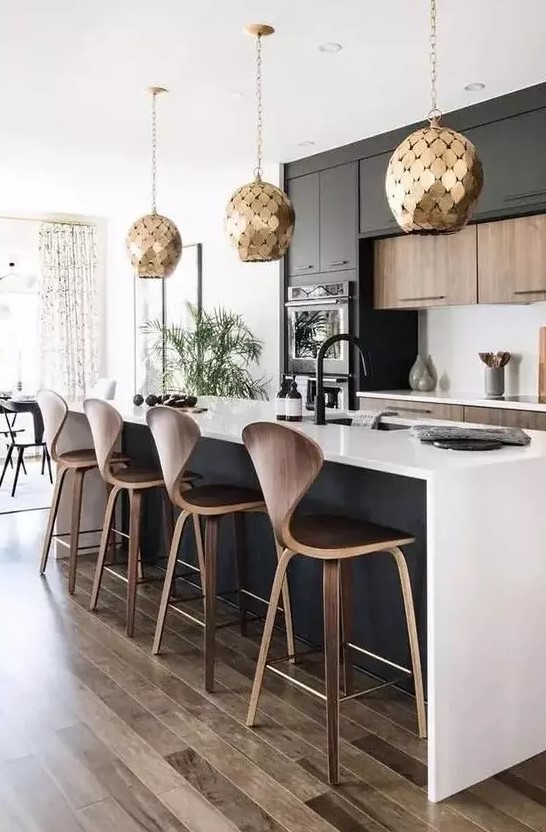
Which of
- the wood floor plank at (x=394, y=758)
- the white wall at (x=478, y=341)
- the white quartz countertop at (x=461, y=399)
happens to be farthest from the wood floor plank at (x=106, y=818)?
the white wall at (x=478, y=341)

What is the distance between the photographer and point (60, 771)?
7.92ft

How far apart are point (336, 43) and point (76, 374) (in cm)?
598

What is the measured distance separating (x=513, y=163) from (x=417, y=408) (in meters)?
1.60

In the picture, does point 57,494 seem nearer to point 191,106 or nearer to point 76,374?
point 191,106

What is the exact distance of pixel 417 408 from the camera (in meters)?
5.34

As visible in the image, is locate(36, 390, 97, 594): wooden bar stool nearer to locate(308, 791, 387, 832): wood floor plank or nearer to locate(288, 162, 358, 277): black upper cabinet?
locate(308, 791, 387, 832): wood floor plank

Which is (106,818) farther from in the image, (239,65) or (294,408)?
(239,65)

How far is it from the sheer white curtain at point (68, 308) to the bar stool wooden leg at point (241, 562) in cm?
593

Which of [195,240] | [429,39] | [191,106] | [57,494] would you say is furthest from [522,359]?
[195,240]

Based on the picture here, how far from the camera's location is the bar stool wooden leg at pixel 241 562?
3.50 metres

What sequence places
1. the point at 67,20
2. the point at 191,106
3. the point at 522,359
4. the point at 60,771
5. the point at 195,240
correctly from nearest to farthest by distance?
1. the point at 60,771
2. the point at 67,20
3. the point at 191,106
4. the point at 522,359
5. the point at 195,240

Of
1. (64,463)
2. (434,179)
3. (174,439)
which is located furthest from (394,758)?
(64,463)

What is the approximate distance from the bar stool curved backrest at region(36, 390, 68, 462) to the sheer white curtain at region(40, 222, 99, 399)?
468 centimetres

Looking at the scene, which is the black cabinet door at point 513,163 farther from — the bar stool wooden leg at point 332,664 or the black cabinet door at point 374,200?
the bar stool wooden leg at point 332,664
